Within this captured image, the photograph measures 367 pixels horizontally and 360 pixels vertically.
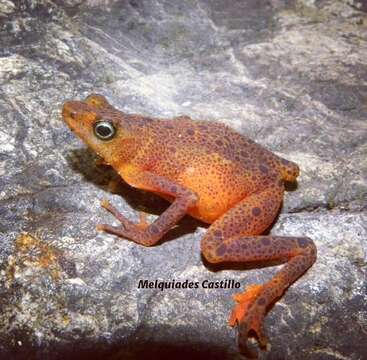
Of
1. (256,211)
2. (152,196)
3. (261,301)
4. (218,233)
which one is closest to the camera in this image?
(261,301)

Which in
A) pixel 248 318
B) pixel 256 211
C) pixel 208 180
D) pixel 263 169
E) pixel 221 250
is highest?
pixel 263 169

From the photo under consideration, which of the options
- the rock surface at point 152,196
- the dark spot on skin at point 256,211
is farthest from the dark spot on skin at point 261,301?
the dark spot on skin at point 256,211

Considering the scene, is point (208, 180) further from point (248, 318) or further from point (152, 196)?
point (248, 318)

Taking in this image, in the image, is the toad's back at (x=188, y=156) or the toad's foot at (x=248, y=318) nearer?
the toad's foot at (x=248, y=318)

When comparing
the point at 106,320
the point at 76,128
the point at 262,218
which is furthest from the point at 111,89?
the point at 106,320

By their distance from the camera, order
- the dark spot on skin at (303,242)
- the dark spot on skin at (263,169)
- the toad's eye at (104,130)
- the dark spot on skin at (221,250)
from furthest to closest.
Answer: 1. the dark spot on skin at (263,169)
2. the toad's eye at (104,130)
3. the dark spot on skin at (303,242)
4. the dark spot on skin at (221,250)

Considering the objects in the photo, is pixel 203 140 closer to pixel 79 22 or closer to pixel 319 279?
pixel 319 279

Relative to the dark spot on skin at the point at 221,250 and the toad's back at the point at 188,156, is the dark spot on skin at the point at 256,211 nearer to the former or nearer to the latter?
the toad's back at the point at 188,156

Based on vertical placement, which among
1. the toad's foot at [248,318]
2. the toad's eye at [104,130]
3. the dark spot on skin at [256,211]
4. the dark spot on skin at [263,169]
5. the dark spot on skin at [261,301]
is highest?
the toad's eye at [104,130]

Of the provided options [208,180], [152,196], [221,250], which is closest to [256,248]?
[221,250]
